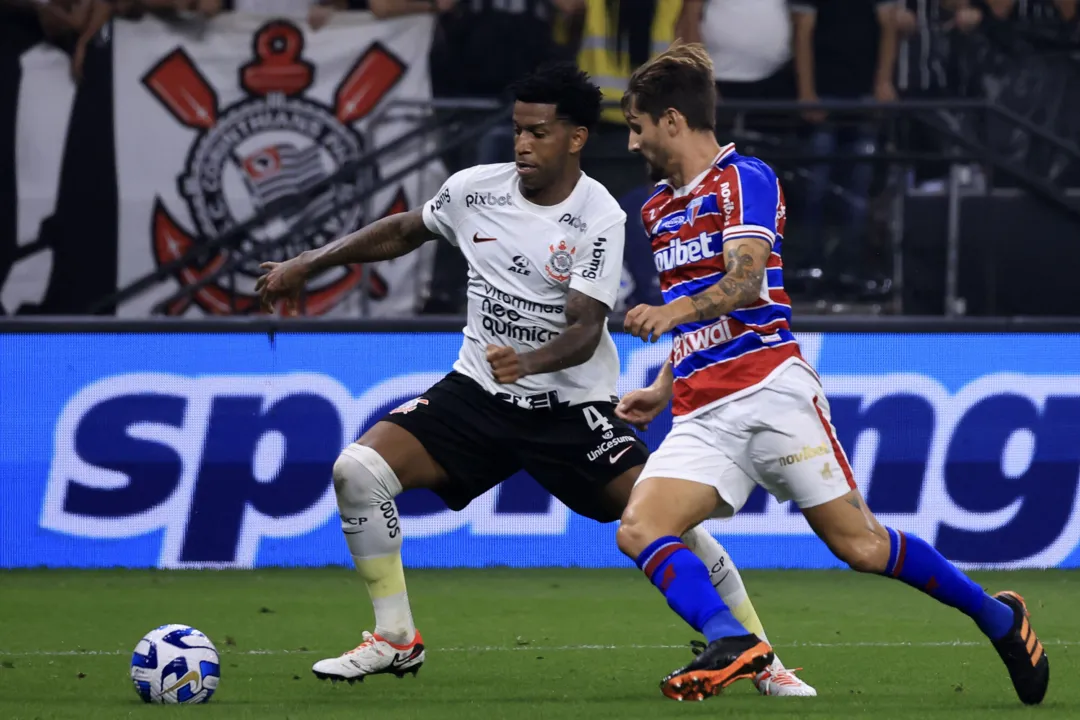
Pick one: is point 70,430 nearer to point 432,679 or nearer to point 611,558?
point 611,558

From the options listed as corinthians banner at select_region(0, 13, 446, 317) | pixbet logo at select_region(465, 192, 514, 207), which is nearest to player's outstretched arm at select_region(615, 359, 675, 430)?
pixbet logo at select_region(465, 192, 514, 207)

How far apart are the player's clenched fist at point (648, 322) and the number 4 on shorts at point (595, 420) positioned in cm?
139

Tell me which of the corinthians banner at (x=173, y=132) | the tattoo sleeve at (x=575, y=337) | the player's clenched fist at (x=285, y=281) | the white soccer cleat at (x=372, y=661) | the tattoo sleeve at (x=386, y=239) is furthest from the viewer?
the corinthians banner at (x=173, y=132)

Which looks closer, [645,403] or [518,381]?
[645,403]

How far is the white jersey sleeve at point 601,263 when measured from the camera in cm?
609

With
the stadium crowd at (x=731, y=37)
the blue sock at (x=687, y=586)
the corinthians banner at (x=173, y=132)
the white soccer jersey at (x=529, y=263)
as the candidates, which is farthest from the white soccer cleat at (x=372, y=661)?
the corinthians banner at (x=173, y=132)

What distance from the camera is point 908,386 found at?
389 inches

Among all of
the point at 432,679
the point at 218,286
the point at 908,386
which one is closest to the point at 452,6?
the point at 218,286

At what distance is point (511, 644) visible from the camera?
733 cm

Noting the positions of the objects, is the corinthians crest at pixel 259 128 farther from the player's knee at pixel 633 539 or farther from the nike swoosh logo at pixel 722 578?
the player's knee at pixel 633 539

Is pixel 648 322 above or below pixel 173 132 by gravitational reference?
above

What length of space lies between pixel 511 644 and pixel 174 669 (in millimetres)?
2071

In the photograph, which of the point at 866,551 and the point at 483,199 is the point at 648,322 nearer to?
the point at 866,551

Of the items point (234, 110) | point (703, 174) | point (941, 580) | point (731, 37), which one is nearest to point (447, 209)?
point (703, 174)
